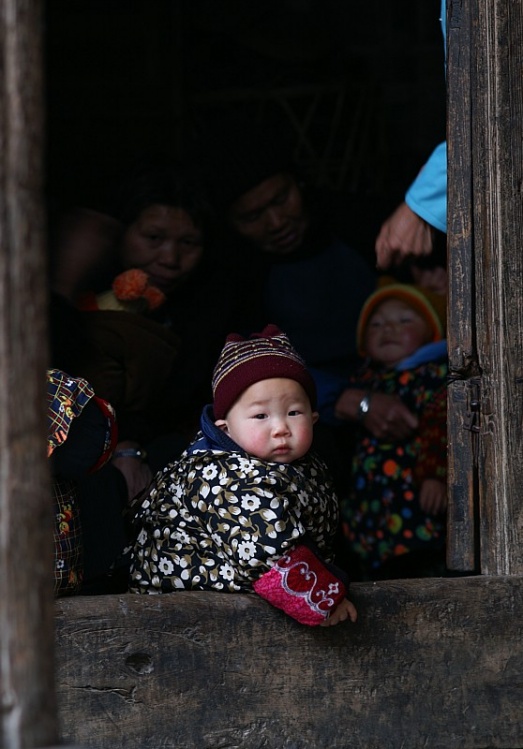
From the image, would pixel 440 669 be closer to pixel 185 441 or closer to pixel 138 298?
pixel 185 441

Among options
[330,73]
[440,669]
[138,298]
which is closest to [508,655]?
[440,669]

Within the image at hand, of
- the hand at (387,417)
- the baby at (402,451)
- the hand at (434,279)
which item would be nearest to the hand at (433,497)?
the baby at (402,451)

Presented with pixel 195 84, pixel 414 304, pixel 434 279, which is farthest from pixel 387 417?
pixel 195 84

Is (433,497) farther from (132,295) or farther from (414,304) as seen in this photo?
(132,295)

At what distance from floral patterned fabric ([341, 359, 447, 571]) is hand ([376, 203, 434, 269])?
833 millimetres

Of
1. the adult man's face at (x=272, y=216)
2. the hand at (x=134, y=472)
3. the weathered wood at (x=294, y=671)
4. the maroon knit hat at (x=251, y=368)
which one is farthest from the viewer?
the adult man's face at (x=272, y=216)

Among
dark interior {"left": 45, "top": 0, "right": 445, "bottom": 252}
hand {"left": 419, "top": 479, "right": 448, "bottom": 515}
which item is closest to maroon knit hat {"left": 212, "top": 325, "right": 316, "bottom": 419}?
hand {"left": 419, "top": 479, "right": 448, "bottom": 515}

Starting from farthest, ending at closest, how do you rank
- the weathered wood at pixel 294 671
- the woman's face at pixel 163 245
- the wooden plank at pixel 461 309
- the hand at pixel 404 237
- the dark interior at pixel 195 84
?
1. the dark interior at pixel 195 84
2. the woman's face at pixel 163 245
3. the hand at pixel 404 237
4. the wooden plank at pixel 461 309
5. the weathered wood at pixel 294 671

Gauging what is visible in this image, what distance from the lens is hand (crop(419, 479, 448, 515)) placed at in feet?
12.6

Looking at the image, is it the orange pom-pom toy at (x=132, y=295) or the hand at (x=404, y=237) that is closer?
the hand at (x=404, y=237)

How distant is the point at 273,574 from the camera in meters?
2.68

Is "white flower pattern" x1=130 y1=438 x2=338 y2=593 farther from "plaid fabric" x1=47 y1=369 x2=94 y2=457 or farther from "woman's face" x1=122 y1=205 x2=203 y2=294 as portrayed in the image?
"woman's face" x1=122 y1=205 x2=203 y2=294

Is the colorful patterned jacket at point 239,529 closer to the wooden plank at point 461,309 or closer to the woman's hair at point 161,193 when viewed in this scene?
the wooden plank at point 461,309

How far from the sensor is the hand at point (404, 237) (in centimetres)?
315
